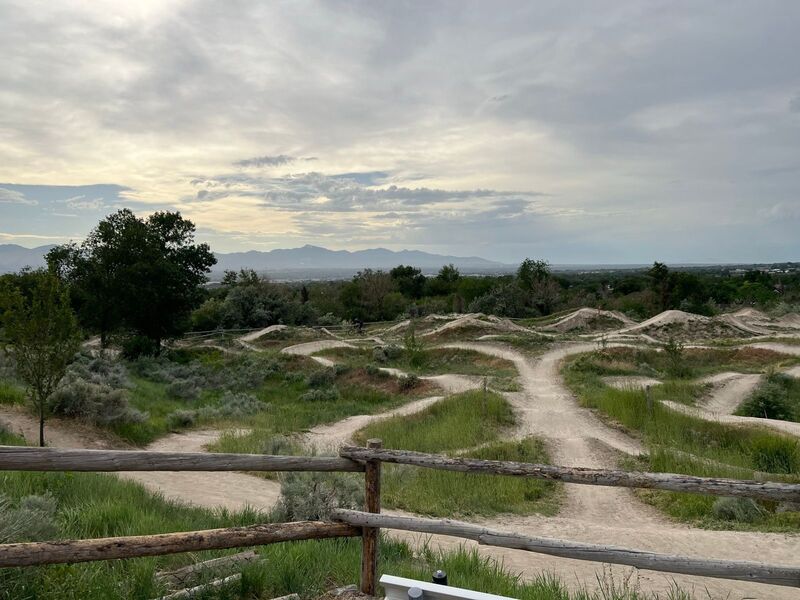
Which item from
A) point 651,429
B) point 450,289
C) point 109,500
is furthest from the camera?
point 450,289

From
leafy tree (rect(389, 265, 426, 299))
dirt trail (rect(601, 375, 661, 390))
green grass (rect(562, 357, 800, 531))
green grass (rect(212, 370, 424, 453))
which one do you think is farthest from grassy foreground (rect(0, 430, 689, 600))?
leafy tree (rect(389, 265, 426, 299))

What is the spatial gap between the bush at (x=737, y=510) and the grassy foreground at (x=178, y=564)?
453 centimetres

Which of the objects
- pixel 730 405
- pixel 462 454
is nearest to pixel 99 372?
pixel 462 454

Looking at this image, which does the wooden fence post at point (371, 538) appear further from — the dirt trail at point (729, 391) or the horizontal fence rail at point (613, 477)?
the dirt trail at point (729, 391)

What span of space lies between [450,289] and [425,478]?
5257cm

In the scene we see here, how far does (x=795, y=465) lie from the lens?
36.1 feet

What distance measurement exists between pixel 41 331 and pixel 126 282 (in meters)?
17.4

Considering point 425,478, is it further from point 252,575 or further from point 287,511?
point 252,575

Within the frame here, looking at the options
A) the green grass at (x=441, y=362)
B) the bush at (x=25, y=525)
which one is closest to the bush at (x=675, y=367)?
the green grass at (x=441, y=362)

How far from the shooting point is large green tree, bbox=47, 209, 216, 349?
90.1ft

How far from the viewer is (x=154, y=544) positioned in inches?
144

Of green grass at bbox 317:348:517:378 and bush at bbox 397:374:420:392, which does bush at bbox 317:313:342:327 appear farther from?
bush at bbox 397:374:420:392

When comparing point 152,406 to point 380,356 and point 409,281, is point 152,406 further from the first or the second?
point 409,281

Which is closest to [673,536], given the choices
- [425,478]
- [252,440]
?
[425,478]
